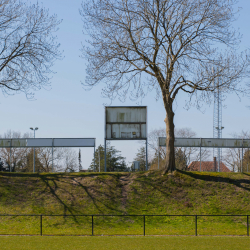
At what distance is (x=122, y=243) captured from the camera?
15156 mm

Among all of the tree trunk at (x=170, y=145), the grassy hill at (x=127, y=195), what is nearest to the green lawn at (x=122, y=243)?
the grassy hill at (x=127, y=195)

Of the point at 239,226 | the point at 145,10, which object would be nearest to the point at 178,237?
the point at 239,226

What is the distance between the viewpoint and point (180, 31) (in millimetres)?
24562

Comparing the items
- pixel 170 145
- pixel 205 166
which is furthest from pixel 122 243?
pixel 205 166

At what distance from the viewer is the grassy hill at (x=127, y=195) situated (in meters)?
21.1

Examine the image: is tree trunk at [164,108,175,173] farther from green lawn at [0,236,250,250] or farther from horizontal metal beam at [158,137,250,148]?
green lawn at [0,236,250,250]

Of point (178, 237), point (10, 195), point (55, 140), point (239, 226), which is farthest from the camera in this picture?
point (55, 140)

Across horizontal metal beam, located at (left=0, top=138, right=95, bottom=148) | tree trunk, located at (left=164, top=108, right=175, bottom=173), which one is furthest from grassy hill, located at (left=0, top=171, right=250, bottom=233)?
horizontal metal beam, located at (left=0, top=138, right=95, bottom=148)

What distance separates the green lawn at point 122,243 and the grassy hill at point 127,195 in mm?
2909

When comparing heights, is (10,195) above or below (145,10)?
below

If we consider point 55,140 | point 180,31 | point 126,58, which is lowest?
point 55,140

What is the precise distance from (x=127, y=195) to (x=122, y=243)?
25.7 feet

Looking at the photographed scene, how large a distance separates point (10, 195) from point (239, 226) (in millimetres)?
14143

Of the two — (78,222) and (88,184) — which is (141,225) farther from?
(88,184)
